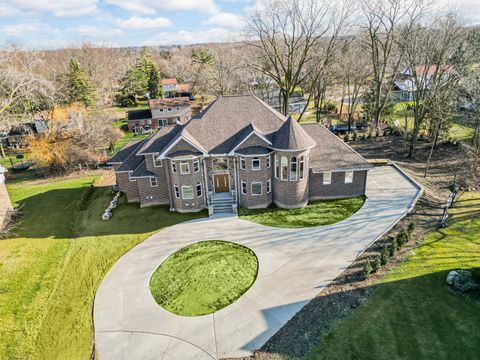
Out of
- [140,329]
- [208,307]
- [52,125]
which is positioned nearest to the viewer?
[140,329]

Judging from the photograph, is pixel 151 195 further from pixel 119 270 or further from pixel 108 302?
pixel 108 302

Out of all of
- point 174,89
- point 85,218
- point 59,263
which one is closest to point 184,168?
point 85,218

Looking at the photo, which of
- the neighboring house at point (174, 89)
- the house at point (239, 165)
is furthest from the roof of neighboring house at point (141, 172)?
the neighboring house at point (174, 89)

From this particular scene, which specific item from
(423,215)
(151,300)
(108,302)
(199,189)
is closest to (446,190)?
(423,215)

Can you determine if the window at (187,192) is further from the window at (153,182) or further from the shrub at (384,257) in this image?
the shrub at (384,257)

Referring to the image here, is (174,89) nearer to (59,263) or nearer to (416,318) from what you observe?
(59,263)

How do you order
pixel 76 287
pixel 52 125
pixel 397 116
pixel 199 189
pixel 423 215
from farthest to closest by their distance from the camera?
pixel 397 116 < pixel 52 125 < pixel 199 189 < pixel 423 215 < pixel 76 287

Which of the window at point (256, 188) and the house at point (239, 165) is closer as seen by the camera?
the house at point (239, 165)
